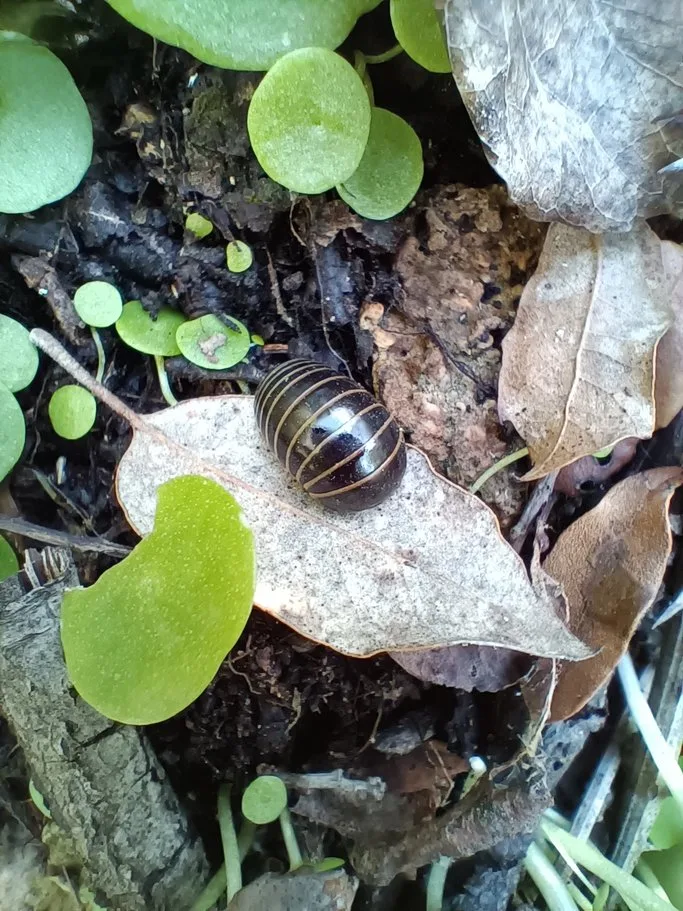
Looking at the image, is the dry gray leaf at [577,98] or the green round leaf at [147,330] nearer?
the dry gray leaf at [577,98]

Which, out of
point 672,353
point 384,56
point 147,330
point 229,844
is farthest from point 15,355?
point 672,353

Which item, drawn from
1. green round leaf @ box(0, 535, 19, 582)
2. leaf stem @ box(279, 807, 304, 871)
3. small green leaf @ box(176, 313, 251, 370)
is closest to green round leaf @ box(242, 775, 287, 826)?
leaf stem @ box(279, 807, 304, 871)

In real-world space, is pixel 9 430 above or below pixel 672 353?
below

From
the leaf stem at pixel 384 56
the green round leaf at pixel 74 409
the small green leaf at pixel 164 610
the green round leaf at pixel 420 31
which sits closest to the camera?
the small green leaf at pixel 164 610

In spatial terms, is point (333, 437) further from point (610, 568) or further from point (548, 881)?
point (548, 881)

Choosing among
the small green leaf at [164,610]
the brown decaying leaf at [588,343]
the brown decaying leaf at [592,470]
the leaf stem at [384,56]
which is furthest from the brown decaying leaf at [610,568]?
the leaf stem at [384,56]

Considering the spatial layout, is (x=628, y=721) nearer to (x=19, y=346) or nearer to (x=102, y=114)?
(x=19, y=346)

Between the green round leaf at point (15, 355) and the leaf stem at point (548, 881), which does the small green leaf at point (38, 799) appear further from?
the leaf stem at point (548, 881)
